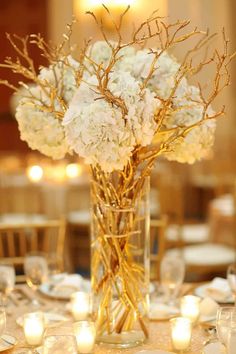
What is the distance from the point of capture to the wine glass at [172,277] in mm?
2451

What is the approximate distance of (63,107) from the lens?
205 centimetres

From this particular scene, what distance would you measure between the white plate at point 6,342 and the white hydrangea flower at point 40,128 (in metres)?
0.55

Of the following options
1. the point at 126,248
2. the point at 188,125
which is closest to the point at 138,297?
the point at 126,248

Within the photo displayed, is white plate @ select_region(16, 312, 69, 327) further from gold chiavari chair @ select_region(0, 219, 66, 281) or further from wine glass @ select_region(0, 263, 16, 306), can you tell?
gold chiavari chair @ select_region(0, 219, 66, 281)

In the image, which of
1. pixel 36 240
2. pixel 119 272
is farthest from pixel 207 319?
pixel 36 240

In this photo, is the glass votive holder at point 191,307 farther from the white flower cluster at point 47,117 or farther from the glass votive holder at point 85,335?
the white flower cluster at point 47,117

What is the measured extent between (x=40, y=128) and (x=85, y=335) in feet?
2.05

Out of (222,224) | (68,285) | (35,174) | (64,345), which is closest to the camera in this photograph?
(64,345)

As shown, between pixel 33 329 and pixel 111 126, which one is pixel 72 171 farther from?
pixel 111 126

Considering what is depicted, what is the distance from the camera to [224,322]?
1.83 meters

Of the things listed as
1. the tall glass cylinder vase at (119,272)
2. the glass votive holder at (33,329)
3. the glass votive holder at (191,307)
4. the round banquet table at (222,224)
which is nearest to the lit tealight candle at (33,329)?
the glass votive holder at (33,329)

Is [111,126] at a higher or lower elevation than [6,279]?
higher

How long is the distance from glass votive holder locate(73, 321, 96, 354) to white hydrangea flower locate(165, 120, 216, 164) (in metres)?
0.54

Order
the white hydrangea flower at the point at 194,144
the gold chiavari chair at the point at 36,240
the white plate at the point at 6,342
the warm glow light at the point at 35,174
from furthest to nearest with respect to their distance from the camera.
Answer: the warm glow light at the point at 35,174 → the gold chiavari chair at the point at 36,240 → the white hydrangea flower at the point at 194,144 → the white plate at the point at 6,342
